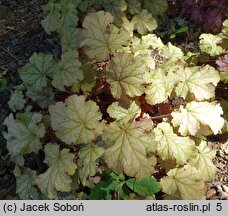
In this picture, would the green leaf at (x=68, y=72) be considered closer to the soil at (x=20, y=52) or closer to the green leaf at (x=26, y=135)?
the green leaf at (x=26, y=135)

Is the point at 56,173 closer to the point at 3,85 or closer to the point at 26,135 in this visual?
the point at 26,135

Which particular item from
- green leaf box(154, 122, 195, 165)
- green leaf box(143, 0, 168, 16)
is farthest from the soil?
green leaf box(143, 0, 168, 16)

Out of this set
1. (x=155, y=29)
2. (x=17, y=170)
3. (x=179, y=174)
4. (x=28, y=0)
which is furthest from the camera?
(x=28, y=0)

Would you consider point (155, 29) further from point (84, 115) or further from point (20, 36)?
point (84, 115)

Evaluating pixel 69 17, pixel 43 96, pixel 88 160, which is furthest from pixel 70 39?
pixel 88 160

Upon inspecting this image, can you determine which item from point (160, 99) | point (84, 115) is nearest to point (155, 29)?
point (160, 99)

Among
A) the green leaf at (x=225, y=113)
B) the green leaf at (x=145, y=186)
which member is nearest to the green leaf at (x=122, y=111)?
the green leaf at (x=145, y=186)

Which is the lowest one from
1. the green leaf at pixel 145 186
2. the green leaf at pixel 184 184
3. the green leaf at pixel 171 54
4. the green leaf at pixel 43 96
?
the green leaf at pixel 145 186
